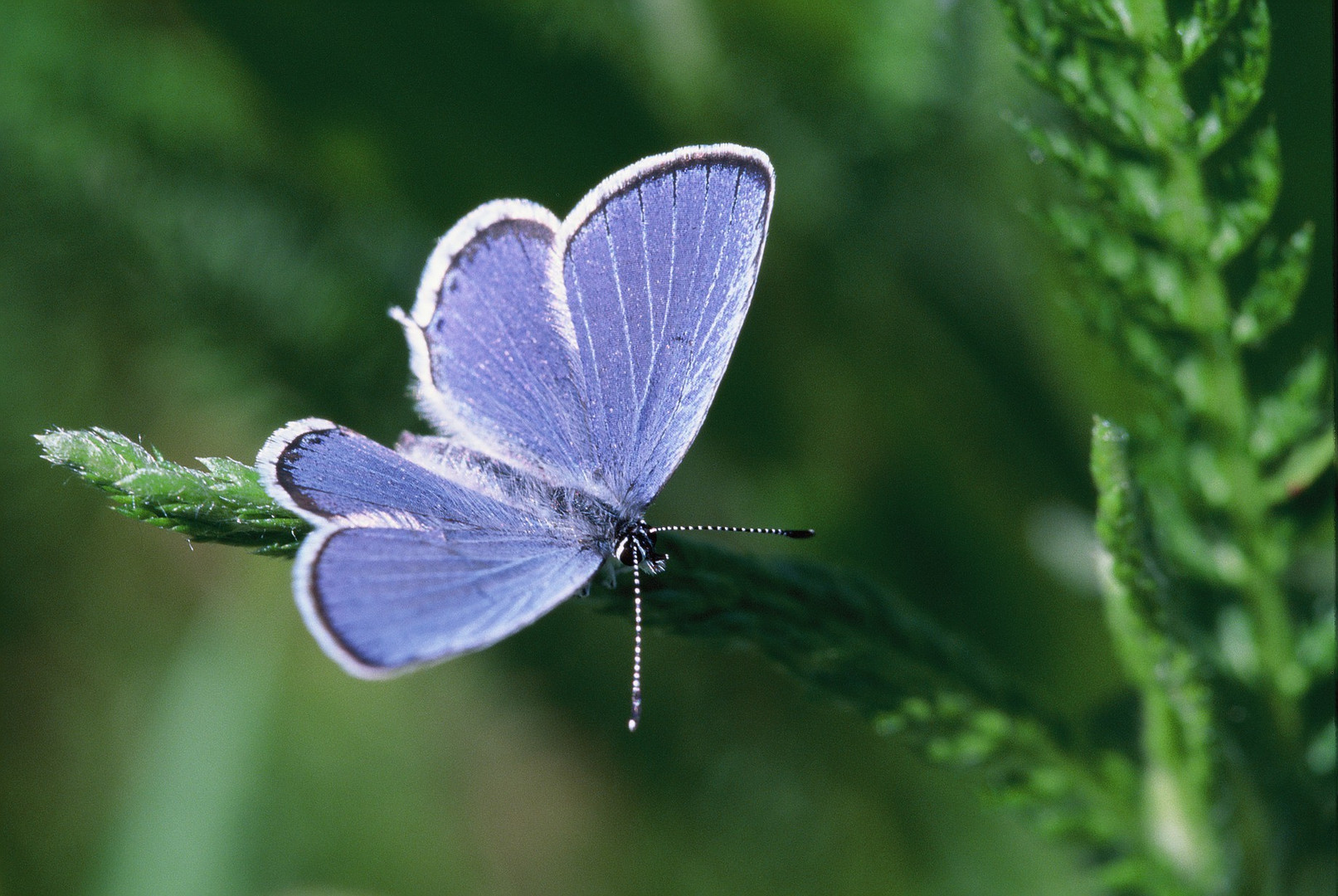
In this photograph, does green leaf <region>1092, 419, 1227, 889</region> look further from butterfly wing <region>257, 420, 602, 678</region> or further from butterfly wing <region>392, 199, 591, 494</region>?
butterfly wing <region>392, 199, 591, 494</region>

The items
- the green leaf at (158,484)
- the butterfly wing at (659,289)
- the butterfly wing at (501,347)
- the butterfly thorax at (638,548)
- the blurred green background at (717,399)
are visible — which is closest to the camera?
the green leaf at (158,484)

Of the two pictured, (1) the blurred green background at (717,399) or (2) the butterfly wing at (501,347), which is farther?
(1) the blurred green background at (717,399)

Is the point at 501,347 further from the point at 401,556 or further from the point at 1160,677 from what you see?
the point at 1160,677

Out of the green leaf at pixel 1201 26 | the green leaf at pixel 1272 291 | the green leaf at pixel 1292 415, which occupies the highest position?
the green leaf at pixel 1201 26

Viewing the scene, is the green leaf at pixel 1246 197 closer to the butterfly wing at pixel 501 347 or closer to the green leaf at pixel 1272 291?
the green leaf at pixel 1272 291

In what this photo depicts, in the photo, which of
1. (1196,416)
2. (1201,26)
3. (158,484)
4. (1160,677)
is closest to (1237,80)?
(1201,26)

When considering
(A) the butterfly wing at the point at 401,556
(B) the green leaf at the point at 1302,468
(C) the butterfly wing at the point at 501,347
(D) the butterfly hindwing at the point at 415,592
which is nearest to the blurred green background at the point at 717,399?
(C) the butterfly wing at the point at 501,347

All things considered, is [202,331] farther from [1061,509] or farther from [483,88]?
[1061,509]

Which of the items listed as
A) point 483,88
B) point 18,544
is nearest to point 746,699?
point 483,88
